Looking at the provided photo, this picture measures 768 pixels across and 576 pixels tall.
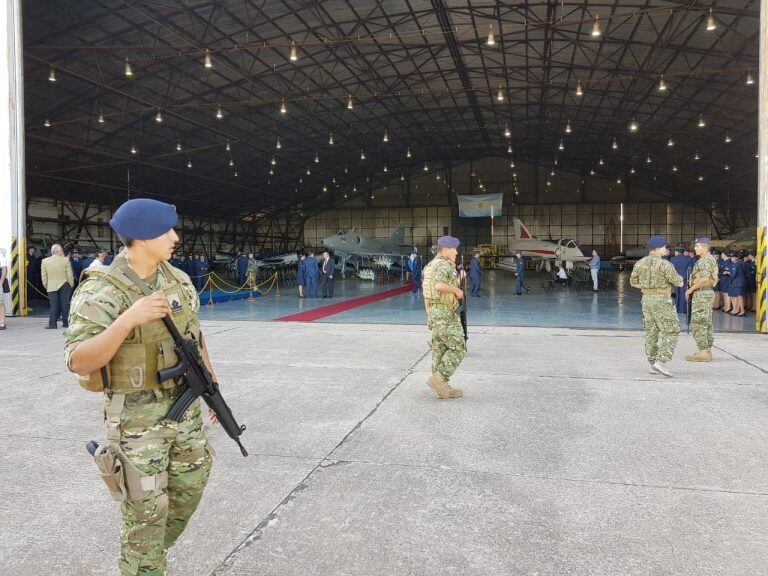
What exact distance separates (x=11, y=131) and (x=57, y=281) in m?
4.68

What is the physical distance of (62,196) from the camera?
1351 inches

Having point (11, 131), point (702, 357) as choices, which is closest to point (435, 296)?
point (702, 357)

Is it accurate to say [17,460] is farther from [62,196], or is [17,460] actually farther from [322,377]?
[62,196]

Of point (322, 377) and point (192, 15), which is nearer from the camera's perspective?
point (322, 377)

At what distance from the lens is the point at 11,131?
12.3 metres

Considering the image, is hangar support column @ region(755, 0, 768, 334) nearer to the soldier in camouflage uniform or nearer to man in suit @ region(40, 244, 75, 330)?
the soldier in camouflage uniform

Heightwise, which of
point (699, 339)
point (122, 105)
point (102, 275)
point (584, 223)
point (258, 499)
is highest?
point (122, 105)

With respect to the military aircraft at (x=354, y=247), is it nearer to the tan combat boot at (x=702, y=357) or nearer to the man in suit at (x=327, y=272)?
the man in suit at (x=327, y=272)

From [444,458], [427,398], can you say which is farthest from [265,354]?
[444,458]

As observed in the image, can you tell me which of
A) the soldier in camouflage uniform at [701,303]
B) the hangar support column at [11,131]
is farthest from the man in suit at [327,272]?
the soldier in camouflage uniform at [701,303]

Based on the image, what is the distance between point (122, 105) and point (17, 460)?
24.9 metres

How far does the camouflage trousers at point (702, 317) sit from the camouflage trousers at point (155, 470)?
7278mm

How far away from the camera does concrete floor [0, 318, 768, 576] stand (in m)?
2.57

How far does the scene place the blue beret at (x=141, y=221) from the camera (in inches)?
78.9
